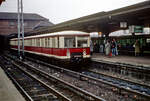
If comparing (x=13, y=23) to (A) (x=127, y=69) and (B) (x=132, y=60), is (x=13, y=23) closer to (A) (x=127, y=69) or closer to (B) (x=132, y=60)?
(B) (x=132, y=60)

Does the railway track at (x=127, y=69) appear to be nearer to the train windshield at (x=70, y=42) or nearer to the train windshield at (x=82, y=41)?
the train windshield at (x=82, y=41)

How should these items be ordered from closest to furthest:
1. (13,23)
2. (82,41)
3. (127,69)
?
(127,69) < (82,41) < (13,23)

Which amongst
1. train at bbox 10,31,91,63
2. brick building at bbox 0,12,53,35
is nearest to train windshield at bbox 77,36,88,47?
train at bbox 10,31,91,63

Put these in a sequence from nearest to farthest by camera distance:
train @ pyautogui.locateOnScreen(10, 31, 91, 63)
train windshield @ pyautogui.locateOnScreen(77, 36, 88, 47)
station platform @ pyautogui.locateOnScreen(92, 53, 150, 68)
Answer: station platform @ pyautogui.locateOnScreen(92, 53, 150, 68) → train @ pyautogui.locateOnScreen(10, 31, 91, 63) → train windshield @ pyautogui.locateOnScreen(77, 36, 88, 47)

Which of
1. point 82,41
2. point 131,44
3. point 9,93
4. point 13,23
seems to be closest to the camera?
point 9,93

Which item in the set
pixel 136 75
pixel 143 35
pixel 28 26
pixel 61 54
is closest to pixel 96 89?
pixel 136 75

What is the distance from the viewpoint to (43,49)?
57.4ft

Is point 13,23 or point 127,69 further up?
point 13,23

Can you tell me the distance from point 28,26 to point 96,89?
50228 millimetres

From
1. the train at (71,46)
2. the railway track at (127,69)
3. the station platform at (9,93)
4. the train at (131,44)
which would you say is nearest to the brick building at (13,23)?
the train at (131,44)

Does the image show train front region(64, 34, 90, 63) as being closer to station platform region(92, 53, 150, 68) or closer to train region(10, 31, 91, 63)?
train region(10, 31, 91, 63)

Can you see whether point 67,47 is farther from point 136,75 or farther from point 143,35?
point 143,35

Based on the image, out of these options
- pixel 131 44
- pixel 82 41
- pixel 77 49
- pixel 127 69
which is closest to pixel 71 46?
pixel 77 49

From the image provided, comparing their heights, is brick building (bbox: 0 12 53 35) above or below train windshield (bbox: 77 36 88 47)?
above
